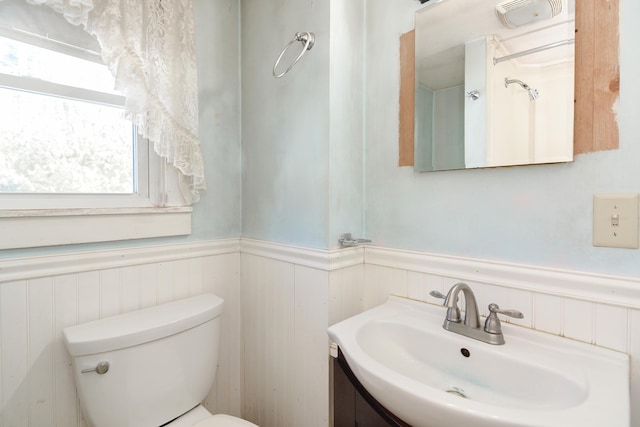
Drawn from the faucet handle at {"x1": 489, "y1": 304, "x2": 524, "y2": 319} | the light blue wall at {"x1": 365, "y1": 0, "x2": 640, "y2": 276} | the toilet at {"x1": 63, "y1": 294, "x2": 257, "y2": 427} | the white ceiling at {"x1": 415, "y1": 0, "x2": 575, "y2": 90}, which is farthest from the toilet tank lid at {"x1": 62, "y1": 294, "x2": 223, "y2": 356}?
the white ceiling at {"x1": 415, "y1": 0, "x2": 575, "y2": 90}

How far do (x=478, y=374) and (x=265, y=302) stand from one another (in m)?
0.82

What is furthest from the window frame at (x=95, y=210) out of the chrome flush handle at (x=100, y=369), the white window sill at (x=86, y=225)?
the chrome flush handle at (x=100, y=369)

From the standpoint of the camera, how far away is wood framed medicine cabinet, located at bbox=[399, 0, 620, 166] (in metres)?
0.72

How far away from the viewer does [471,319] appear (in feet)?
2.78

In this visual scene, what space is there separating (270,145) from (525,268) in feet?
3.26

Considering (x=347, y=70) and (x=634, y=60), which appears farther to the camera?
(x=347, y=70)

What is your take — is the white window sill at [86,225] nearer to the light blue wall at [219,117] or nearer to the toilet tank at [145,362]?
the light blue wall at [219,117]

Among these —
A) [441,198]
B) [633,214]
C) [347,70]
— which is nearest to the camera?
[633,214]

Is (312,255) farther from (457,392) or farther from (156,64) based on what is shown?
(156,64)

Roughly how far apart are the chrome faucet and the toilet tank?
82cm

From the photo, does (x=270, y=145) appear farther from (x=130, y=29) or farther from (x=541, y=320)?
(x=541, y=320)

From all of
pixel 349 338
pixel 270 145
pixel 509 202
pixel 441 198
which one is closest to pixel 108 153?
pixel 270 145

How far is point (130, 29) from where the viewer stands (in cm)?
101

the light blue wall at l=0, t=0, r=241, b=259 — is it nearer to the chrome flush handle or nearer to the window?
the window
